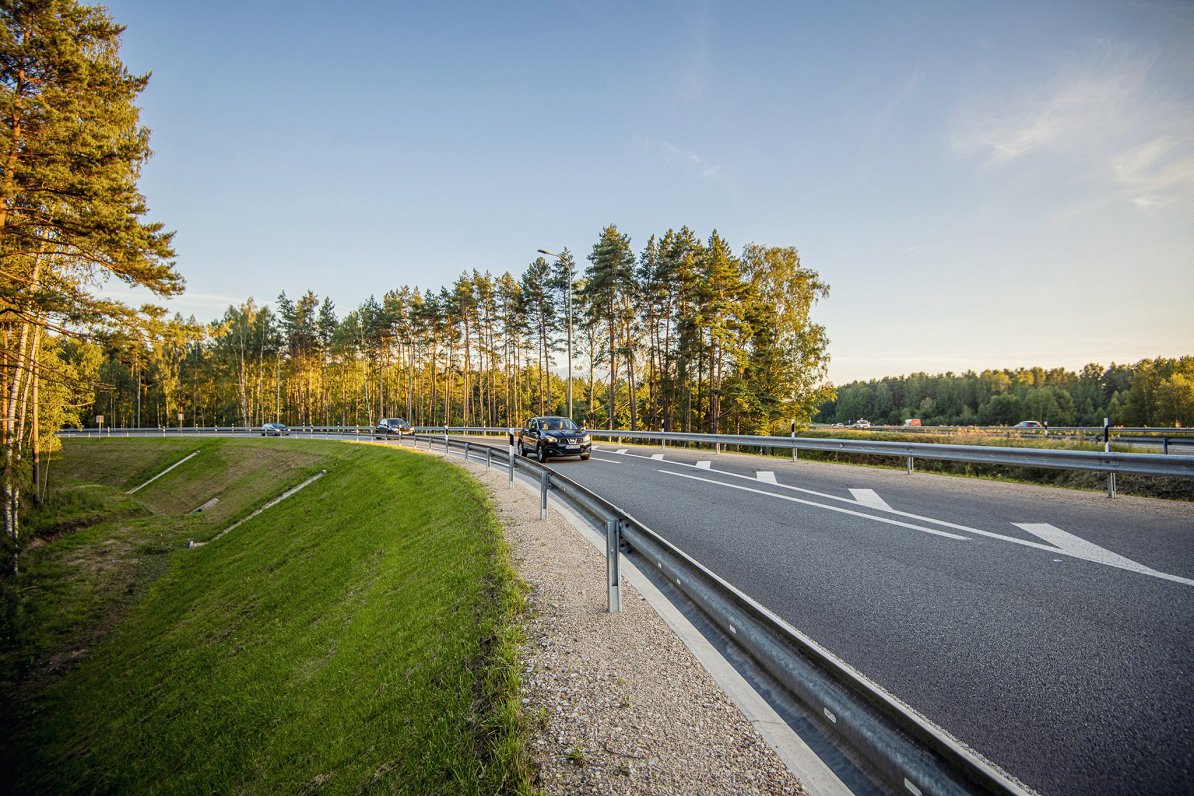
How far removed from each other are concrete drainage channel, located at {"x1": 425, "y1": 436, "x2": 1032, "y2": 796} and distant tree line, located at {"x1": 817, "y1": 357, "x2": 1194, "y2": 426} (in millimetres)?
48470

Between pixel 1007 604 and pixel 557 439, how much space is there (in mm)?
13081

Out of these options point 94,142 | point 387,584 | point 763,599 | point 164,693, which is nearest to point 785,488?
point 763,599

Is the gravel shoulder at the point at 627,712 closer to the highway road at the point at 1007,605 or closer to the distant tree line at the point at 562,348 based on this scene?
the highway road at the point at 1007,605

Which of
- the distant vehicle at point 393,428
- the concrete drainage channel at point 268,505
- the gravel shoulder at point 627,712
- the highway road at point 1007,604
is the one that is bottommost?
the concrete drainage channel at point 268,505

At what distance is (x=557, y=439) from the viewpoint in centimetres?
1595

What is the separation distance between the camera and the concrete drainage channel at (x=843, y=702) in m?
1.23

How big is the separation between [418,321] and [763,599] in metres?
48.9

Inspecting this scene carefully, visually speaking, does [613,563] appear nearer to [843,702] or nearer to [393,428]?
[843,702]

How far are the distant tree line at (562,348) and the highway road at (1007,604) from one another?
15678 millimetres

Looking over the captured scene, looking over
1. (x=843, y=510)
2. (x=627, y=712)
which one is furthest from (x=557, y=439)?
(x=627, y=712)

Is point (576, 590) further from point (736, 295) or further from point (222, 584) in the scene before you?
point (736, 295)

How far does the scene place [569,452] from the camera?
Result: 1583 centimetres

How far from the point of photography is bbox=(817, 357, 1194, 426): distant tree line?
52688mm

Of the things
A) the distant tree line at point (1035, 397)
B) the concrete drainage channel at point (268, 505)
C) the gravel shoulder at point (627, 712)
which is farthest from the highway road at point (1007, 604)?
the distant tree line at point (1035, 397)
